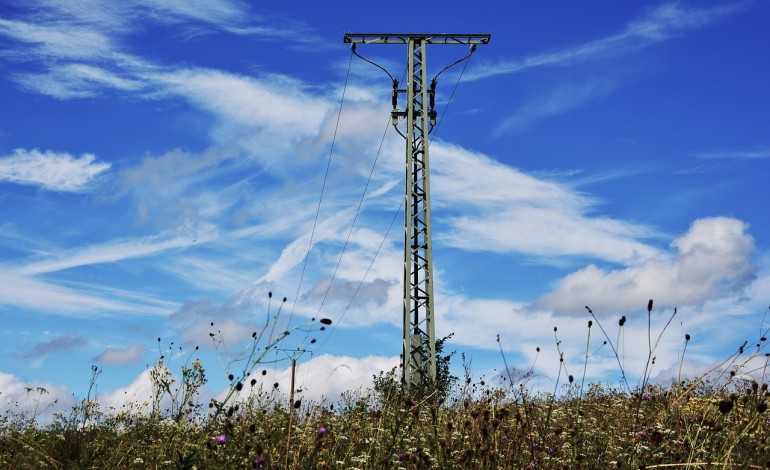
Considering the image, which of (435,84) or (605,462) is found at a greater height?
(435,84)

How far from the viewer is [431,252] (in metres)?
15.4

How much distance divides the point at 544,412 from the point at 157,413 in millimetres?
5183

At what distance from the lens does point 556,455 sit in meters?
6.60

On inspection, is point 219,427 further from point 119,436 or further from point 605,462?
point 605,462

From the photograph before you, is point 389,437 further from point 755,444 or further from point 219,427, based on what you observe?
point 755,444

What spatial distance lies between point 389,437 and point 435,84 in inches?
459

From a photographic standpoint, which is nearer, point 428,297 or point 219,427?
point 219,427

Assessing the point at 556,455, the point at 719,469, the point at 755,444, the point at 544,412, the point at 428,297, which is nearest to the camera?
the point at 719,469

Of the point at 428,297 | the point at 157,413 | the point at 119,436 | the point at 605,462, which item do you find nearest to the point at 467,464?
the point at 605,462

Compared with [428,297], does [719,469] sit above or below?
below

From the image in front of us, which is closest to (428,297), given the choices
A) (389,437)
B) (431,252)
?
(431,252)

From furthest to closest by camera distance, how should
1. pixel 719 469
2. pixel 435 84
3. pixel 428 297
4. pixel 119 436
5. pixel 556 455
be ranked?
1. pixel 435 84
2. pixel 428 297
3. pixel 119 436
4. pixel 556 455
5. pixel 719 469

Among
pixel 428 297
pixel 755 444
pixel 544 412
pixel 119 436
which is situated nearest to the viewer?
pixel 755 444

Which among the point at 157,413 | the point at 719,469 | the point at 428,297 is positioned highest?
the point at 428,297
